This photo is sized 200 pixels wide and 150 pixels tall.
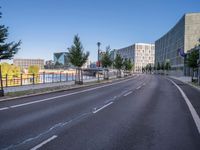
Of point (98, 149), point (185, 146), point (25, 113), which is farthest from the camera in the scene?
point (25, 113)

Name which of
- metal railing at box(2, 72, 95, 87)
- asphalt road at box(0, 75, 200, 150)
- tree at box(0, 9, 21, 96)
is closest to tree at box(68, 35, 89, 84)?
metal railing at box(2, 72, 95, 87)

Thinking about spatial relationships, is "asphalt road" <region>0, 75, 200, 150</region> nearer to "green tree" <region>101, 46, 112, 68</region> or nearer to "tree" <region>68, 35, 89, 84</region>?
"tree" <region>68, 35, 89, 84</region>

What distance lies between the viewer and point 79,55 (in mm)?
38844

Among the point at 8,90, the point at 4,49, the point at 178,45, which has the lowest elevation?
the point at 8,90

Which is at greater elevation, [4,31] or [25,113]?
[4,31]

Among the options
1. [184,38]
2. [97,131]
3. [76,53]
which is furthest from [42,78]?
[184,38]

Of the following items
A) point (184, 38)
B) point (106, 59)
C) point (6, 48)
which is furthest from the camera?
point (184, 38)

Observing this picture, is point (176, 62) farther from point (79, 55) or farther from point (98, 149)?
point (98, 149)

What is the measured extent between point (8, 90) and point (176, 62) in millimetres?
114249

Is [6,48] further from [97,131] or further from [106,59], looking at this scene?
Answer: [106,59]

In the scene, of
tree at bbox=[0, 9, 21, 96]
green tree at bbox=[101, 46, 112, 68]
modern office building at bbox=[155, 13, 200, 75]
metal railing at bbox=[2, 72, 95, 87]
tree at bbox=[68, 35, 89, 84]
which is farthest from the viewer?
modern office building at bbox=[155, 13, 200, 75]

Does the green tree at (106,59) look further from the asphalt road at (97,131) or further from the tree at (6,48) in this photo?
the asphalt road at (97,131)

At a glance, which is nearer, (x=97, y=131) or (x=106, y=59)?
(x=97, y=131)

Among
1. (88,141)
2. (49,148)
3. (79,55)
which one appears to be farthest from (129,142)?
(79,55)
